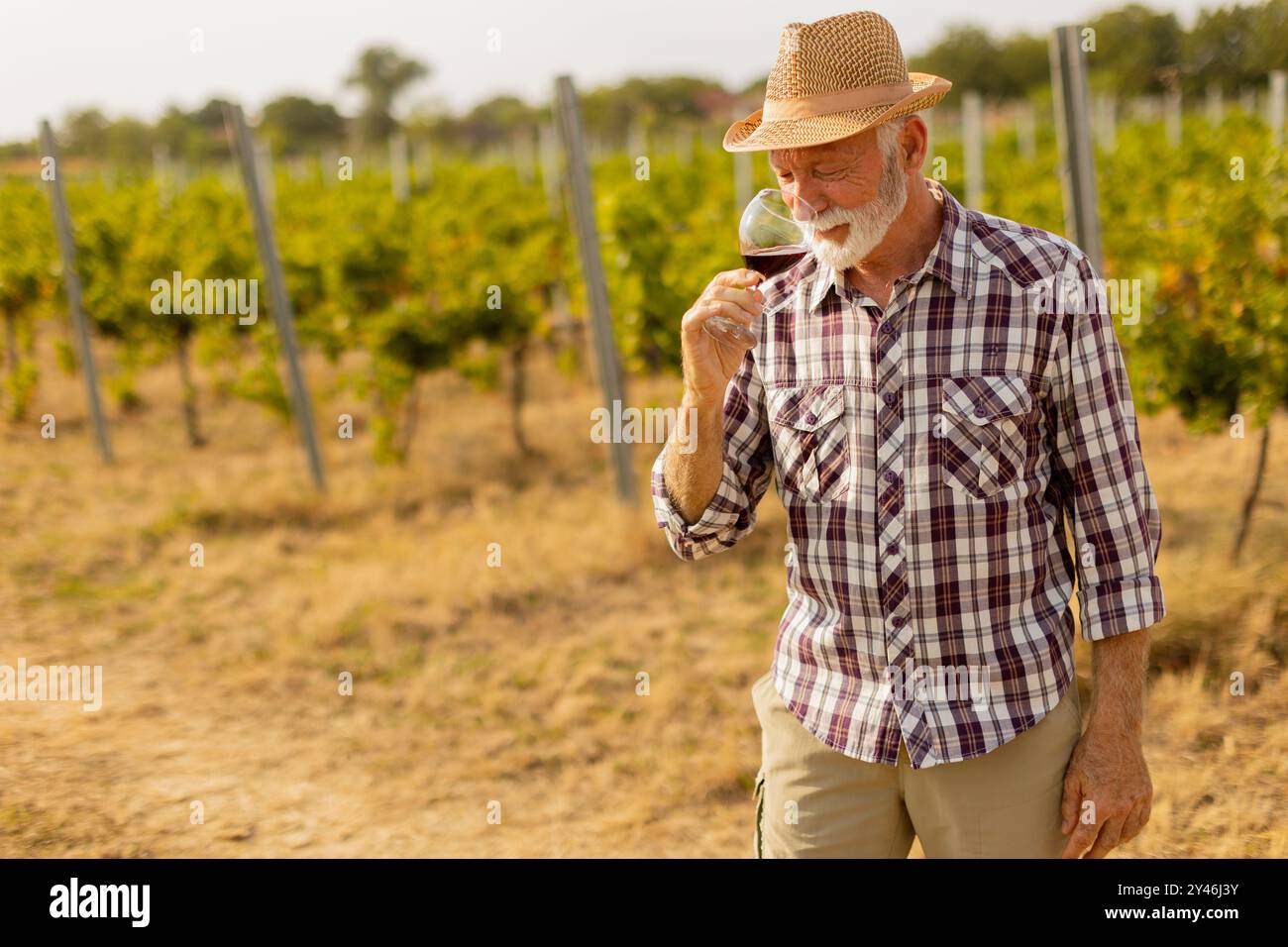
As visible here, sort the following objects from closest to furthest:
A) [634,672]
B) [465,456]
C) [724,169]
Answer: [634,672], [465,456], [724,169]

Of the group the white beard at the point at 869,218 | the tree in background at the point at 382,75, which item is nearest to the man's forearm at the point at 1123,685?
the white beard at the point at 869,218

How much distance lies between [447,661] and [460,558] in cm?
110

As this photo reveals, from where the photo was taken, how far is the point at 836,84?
1804 millimetres

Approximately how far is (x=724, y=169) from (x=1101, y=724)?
46.3ft

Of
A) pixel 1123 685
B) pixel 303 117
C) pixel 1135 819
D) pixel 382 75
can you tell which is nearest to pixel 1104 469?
pixel 1123 685

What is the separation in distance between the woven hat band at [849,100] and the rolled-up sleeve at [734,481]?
42cm

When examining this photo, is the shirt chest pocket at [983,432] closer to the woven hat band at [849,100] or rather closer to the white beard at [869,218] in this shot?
the white beard at [869,218]

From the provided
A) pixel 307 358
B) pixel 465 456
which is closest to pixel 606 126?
pixel 307 358

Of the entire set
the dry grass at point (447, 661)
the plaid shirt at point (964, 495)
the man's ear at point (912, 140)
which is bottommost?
the dry grass at point (447, 661)

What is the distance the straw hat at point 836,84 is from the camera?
1.76 metres

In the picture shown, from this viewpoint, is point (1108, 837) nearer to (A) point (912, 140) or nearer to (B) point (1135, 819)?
(B) point (1135, 819)

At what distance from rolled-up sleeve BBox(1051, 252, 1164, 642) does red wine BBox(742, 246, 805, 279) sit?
405 millimetres
